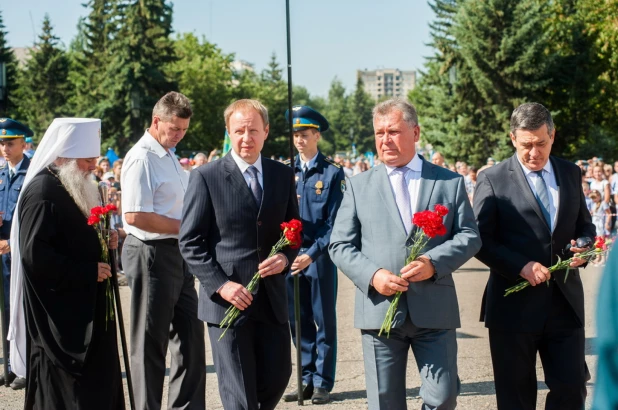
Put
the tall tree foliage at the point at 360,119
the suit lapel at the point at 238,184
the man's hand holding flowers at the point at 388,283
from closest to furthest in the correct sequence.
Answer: the man's hand holding flowers at the point at 388,283
the suit lapel at the point at 238,184
the tall tree foliage at the point at 360,119

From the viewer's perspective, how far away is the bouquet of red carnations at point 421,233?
4.10 m

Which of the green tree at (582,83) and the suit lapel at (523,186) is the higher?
the green tree at (582,83)

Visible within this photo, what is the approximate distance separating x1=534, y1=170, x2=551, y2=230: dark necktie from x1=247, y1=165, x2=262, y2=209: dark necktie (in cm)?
165

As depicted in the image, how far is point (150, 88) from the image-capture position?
53.9 meters

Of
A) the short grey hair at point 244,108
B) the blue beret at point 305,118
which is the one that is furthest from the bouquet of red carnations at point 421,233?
the blue beret at point 305,118

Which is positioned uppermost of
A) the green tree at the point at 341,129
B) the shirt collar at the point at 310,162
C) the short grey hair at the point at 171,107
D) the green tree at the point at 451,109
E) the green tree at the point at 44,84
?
the green tree at the point at 341,129

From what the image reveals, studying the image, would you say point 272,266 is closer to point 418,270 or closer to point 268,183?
point 268,183

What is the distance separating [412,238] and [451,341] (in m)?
0.58

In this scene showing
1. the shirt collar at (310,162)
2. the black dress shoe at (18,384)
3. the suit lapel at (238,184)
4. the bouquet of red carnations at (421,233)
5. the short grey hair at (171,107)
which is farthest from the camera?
the black dress shoe at (18,384)

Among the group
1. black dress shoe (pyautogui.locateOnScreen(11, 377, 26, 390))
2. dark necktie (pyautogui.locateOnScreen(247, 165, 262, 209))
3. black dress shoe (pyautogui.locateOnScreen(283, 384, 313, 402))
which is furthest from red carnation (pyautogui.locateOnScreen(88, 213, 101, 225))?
black dress shoe (pyautogui.locateOnScreen(11, 377, 26, 390))

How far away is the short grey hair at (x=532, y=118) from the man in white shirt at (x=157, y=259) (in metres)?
2.22

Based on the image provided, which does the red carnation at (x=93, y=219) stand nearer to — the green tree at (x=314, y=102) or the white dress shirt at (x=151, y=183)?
the white dress shirt at (x=151, y=183)

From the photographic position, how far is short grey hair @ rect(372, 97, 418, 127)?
4.46 metres

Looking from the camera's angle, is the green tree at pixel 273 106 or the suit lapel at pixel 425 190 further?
the green tree at pixel 273 106
